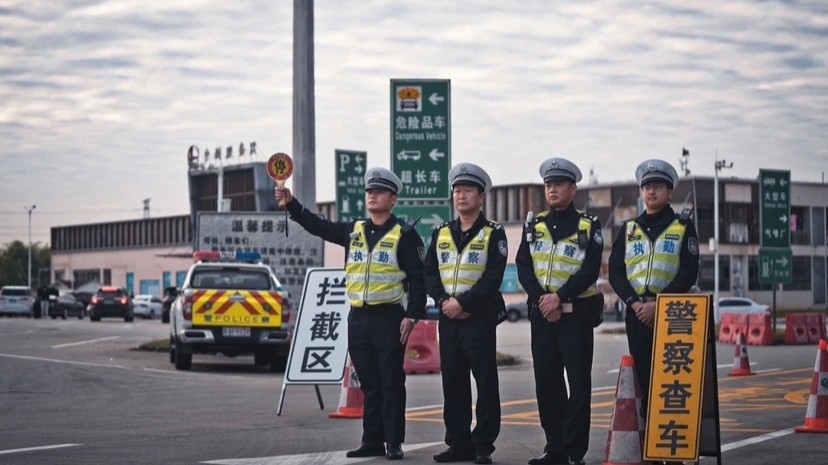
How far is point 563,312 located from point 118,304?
57.0 metres

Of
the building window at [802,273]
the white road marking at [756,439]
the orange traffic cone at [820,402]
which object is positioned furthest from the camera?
the building window at [802,273]

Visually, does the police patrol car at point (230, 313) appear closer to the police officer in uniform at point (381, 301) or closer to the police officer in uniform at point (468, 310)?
the police officer in uniform at point (381, 301)

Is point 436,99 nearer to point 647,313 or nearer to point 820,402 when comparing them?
point 820,402

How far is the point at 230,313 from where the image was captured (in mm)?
22734

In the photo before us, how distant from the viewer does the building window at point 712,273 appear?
8381cm

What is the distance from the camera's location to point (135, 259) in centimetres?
10806

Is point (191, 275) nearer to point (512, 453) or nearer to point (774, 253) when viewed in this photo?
point (512, 453)

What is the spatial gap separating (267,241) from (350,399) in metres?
19.7

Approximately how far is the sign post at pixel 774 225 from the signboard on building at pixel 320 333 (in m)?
22.7

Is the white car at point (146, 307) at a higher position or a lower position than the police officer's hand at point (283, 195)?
lower

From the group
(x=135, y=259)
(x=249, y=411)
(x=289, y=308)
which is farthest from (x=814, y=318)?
(x=135, y=259)

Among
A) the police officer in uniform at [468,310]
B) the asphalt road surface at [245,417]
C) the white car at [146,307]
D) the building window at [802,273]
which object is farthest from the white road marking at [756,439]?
the building window at [802,273]

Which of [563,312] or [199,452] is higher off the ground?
[563,312]

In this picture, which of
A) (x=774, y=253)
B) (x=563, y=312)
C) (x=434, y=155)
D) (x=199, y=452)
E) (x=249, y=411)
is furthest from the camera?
(x=774, y=253)
